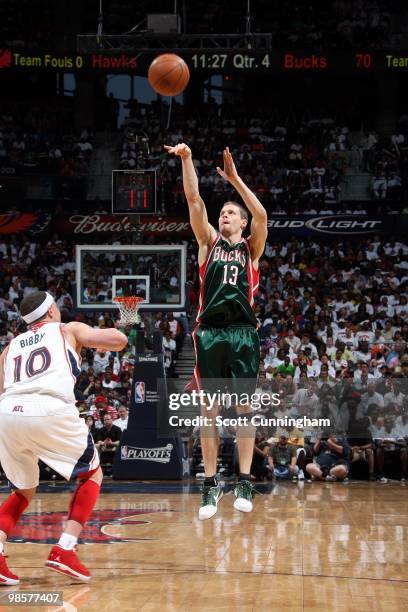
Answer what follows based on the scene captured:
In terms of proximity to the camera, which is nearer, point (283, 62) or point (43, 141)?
point (283, 62)

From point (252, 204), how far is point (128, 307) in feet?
25.0

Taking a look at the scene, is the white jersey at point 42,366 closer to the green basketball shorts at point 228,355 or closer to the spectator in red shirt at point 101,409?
the green basketball shorts at point 228,355

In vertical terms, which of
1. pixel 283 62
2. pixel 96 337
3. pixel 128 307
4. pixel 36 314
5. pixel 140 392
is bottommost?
pixel 140 392

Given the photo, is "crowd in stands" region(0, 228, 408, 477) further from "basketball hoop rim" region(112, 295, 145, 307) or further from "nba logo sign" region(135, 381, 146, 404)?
"basketball hoop rim" region(112, 295, 145, 307)

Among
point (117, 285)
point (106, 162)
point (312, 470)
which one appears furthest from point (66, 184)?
point (312, 470)

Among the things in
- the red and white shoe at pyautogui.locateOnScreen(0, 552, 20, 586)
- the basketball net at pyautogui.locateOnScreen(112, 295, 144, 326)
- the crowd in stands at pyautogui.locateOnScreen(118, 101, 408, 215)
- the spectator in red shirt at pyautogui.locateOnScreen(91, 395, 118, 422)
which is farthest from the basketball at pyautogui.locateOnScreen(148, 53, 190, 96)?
the crowd in stands at pyautogui.locateOnScreen(118, 101, 408, 215)

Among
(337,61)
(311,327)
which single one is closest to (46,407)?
(311,327)

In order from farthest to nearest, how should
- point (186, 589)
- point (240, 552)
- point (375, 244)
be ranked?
1. point (375, 244)
2. point (240, 552)
3. point (186, 589)

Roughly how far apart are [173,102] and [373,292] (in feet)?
35.7

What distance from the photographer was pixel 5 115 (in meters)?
28.0

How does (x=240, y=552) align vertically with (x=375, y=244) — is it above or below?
below

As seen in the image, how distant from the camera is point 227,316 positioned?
6.83m

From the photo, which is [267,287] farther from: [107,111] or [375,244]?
[107,111]

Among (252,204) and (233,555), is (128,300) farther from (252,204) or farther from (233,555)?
(252,204)
